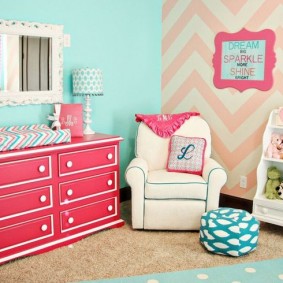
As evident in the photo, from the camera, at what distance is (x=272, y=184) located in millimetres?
3598

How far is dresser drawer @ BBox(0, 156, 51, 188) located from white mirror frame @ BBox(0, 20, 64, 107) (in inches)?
22.8

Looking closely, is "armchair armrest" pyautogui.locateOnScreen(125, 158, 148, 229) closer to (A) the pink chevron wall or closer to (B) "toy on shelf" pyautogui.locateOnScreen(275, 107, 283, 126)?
(A) the pink chevron wall

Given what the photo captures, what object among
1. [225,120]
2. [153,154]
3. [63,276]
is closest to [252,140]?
[225,120]

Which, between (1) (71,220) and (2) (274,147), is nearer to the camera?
(1) (71,220)

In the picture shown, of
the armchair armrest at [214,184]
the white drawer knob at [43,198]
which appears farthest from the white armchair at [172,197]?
the white drawer knob at [43,198]

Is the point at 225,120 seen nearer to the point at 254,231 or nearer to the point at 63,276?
the point at 254,231

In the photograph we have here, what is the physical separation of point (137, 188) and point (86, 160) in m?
0.47

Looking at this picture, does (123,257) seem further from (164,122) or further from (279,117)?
(279,117)

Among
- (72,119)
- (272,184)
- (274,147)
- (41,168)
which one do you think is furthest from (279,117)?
(41,168)

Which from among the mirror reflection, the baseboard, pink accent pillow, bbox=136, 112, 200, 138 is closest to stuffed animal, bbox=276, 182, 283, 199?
the baseboard

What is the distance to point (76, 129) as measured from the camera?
11.6ft

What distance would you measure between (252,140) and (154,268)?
164cm

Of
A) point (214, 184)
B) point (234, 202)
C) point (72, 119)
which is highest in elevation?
point (72, 119)

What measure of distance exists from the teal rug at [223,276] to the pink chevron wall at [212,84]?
1179 mm
